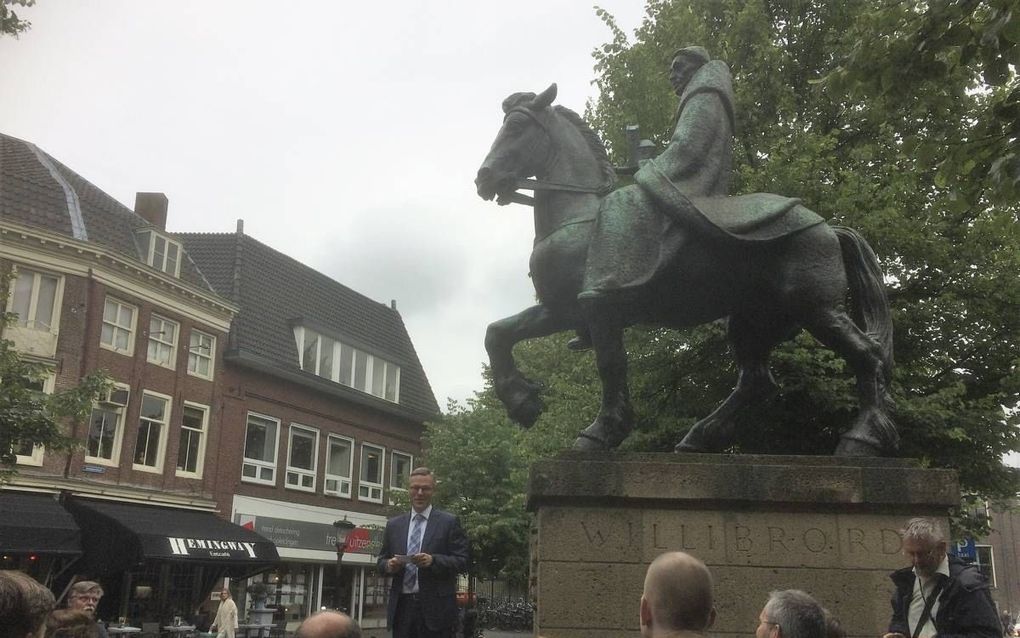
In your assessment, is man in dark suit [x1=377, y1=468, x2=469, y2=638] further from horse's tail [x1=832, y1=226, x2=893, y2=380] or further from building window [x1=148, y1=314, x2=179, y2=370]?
building window [x1=148, y1=314, x2=179, y2=370]

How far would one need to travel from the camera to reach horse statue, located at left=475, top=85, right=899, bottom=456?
6.18 meters

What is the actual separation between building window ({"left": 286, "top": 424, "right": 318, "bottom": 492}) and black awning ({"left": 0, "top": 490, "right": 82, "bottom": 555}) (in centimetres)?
1007

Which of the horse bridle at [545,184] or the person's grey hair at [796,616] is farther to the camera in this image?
the horse bridle at [545,184]

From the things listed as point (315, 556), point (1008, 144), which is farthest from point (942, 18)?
point (315, 556)

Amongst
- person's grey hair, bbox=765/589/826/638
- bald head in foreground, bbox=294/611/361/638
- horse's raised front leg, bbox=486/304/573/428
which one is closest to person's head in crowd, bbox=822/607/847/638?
person's grey hair, bbox=765/589/826/638

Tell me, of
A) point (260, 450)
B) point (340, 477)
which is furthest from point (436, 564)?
point (340, 477)

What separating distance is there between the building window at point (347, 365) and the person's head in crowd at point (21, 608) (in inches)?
1294

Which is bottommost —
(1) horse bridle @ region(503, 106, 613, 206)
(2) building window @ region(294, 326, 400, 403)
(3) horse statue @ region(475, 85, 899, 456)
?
(3) horse statue @ region(475, 85, 899, 456)

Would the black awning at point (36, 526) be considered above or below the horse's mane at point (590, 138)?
below

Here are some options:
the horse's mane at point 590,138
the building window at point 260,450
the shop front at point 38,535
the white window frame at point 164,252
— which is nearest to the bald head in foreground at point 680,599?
the horse's mane at point 590,138

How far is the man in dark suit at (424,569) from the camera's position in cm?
554

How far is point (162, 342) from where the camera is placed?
2822 cm

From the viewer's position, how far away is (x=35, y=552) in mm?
21797

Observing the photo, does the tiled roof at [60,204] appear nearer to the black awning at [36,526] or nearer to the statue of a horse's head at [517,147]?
the black awning at [36,526]
